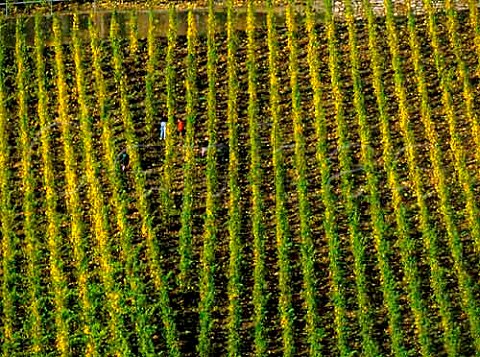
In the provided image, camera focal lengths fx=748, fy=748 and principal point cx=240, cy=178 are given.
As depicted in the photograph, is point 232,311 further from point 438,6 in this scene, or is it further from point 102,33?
A: point 438,6

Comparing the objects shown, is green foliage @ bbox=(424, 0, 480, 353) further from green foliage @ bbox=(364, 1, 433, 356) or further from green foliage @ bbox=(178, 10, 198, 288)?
green foliage @ bbox=(178, 10, 198, 288)

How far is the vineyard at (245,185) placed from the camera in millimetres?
9969

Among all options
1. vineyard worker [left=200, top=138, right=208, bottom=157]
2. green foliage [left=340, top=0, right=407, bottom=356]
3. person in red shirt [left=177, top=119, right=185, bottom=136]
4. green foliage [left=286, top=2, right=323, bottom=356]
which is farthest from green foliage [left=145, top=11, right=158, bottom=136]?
green foliage [left=340, top=0, right=407, bottom=356]

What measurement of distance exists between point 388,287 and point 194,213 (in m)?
2.80

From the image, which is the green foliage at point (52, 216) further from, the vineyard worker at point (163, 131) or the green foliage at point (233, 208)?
the green foliage at point (233, 208)

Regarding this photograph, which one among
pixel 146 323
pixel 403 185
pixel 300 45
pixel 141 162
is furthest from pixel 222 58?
pixel 146 323

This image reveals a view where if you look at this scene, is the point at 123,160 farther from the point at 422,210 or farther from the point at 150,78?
the point at 422,210

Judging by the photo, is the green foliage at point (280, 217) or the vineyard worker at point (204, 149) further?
the vineyard worker at point (204, 149)

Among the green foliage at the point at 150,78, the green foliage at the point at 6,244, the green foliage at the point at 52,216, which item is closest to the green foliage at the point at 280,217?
the green foliage at the point at 150,78

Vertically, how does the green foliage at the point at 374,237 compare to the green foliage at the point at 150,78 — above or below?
below

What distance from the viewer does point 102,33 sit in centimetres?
1079

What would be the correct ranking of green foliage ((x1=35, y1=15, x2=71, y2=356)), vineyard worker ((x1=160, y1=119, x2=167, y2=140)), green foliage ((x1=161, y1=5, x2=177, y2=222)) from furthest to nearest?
vineyard worker ((x1=160, y1=119, x2=167, y2=140)) < green foliage ((x1=161, y1=5, x2=177, y2=222)) < green foliage ((x1=35, y1=15, x2=71, y2=356))

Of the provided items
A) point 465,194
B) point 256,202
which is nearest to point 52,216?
point 256,202

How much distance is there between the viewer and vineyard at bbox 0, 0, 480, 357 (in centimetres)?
997
